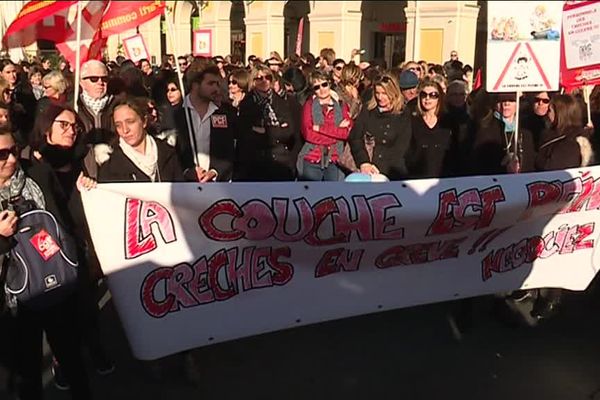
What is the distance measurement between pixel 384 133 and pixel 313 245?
240 centimetres

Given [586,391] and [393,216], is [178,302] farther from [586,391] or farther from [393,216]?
[586,391]

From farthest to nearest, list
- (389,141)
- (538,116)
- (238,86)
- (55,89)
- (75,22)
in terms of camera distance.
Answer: (75,22), (238,86), (55,89), (538,116), (389,141)

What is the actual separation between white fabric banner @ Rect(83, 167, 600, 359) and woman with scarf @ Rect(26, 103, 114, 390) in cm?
33

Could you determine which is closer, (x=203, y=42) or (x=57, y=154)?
(x=57, y=154)

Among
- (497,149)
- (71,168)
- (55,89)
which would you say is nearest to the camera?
(71,168)

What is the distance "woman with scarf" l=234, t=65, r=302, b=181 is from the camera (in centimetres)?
709

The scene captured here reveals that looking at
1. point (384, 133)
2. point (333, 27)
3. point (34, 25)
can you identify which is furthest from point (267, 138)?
point (333, 27)

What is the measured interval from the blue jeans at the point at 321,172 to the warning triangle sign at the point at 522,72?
1.94m

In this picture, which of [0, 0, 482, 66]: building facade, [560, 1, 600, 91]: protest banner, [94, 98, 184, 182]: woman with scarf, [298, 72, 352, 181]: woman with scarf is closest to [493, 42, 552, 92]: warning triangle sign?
[560, 1, 600, 91]: protest banner

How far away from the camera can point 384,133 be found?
6453 millimetres

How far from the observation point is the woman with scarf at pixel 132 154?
4.43 meters

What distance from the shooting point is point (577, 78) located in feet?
22.6

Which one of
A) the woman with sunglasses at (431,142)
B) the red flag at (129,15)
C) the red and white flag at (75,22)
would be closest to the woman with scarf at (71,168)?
the woman with sunglasses at (431,142)

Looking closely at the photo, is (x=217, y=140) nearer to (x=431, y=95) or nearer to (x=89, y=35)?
(x=431, y=95)
